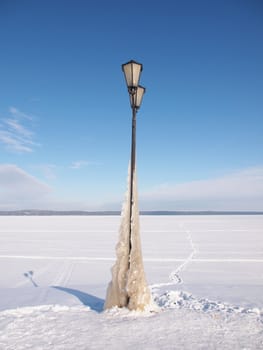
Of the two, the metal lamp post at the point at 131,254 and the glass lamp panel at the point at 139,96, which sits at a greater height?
the glass lamp panel at the point at 139,96

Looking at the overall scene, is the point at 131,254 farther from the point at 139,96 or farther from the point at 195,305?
the point at 139,96

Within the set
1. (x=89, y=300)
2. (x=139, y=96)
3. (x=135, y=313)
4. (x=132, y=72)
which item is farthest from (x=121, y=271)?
(x=132, y=72)

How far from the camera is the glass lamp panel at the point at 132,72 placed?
4234mm

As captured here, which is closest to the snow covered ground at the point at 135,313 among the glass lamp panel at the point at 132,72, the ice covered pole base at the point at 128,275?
the ice covered pole base at the point at 128,275

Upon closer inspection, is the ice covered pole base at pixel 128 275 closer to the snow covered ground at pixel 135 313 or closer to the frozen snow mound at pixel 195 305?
the snow covered ground at pixel 135 313

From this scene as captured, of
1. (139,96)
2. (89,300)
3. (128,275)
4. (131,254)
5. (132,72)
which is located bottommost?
(89,300)

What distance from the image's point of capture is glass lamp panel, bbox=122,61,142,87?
4.23 meters

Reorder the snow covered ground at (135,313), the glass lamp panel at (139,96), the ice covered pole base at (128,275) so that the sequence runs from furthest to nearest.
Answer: the glass lamp panel at (139,96)
the ice covered pole base at (128,275)
the snow covered ground at (135,313)

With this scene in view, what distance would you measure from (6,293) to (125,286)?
3.19 metres

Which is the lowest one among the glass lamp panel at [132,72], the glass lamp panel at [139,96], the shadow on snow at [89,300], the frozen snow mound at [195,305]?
the shadow on snow at [89,300]

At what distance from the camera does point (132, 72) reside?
14.0 feet

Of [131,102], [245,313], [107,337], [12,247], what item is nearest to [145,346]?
[107,337]

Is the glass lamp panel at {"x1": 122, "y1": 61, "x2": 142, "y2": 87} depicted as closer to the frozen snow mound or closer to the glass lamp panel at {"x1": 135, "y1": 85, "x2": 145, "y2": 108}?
the glass lamp panel at {"x1": 135, "y1": 85, "x2": 145, "y2": 108}

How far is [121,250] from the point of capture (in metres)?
4.39
